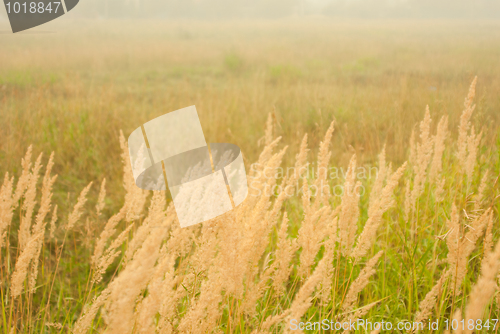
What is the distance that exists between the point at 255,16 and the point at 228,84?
4.19ft

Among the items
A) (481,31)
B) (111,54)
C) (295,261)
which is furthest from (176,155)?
(481,31)

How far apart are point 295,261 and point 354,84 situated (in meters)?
3.19

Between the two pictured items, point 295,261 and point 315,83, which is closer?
point 295,261

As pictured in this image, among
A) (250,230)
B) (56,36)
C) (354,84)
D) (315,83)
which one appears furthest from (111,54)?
(250,230)

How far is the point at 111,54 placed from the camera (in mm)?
4723

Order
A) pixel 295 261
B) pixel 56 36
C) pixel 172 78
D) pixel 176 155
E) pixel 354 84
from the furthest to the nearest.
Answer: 1. pixel 172 78
2. pixel 354 84
3. pixel 56 36
4. pixel 176 155
5. pixel 295 261

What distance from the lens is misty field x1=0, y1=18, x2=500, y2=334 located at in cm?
96

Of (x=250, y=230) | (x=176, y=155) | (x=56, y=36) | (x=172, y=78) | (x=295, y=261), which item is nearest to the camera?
(x=250, y=230)

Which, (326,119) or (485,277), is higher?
(485,277)

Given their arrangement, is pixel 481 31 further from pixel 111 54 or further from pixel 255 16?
pixel 111 54

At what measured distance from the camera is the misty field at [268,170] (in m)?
0.96

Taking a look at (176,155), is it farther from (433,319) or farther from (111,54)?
(433,319)

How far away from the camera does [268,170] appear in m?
1.00

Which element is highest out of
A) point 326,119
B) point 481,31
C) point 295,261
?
point 481,31
